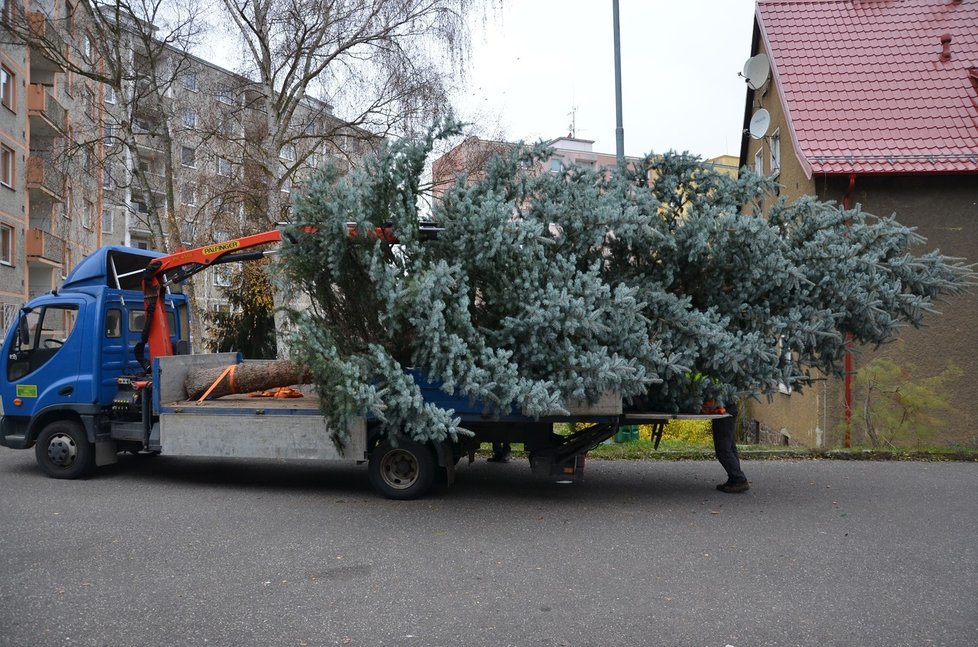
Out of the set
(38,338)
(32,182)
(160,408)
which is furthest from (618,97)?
(32,182)

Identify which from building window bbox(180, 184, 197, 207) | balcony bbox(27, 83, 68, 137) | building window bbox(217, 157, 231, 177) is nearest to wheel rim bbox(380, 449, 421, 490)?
building window bbox(217, 157, 231, 177)

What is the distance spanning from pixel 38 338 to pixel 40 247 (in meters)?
22.9

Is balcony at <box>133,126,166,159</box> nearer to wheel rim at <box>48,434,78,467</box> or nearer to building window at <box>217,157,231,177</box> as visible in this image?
building window at <box>217,157,231,177</box>

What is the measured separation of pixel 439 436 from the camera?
730 centimetres

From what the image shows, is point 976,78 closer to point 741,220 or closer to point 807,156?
point 807,156

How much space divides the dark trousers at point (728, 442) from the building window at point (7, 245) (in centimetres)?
2648

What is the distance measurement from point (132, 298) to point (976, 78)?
1405cm

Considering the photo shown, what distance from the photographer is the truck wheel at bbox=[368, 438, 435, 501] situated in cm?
828

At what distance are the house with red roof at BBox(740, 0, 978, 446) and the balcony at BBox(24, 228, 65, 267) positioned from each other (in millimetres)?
24582

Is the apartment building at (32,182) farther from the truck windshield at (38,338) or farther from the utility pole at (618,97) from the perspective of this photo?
the utility pole at (618,97)

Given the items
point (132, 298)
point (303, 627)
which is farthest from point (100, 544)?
point (132, 298)

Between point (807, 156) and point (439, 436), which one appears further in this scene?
point (807, 156)

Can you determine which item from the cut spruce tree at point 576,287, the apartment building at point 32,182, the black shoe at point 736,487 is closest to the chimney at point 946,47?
the cut spruce tree at point 576,287

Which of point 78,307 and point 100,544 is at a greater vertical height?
point 78,307
